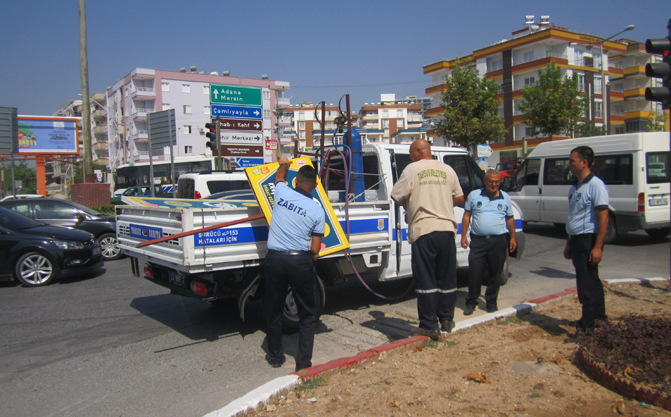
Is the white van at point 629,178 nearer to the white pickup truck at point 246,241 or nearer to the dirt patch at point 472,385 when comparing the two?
the white pickup truck at point 246,241

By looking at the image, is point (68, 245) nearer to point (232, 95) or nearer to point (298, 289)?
point (298, 289)

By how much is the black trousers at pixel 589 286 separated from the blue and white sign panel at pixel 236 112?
590 inches

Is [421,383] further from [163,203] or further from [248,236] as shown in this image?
[163,203]

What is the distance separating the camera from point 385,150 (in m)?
6.35

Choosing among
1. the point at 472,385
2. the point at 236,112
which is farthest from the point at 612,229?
the point at 236,112

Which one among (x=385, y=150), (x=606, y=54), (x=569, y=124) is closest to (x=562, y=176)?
(x=385, y=150)

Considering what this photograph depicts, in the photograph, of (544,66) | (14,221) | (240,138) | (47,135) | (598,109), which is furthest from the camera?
(598,109)

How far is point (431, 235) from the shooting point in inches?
177

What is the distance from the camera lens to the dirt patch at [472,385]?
3.24 metres

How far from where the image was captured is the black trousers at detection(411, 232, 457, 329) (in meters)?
4.51

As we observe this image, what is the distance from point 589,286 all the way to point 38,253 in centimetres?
890

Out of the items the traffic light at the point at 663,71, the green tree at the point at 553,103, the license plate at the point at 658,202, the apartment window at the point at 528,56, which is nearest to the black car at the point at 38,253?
the traffic light at the point at 663,71

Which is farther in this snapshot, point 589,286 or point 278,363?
point 589,286

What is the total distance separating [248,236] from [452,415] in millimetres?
2667
